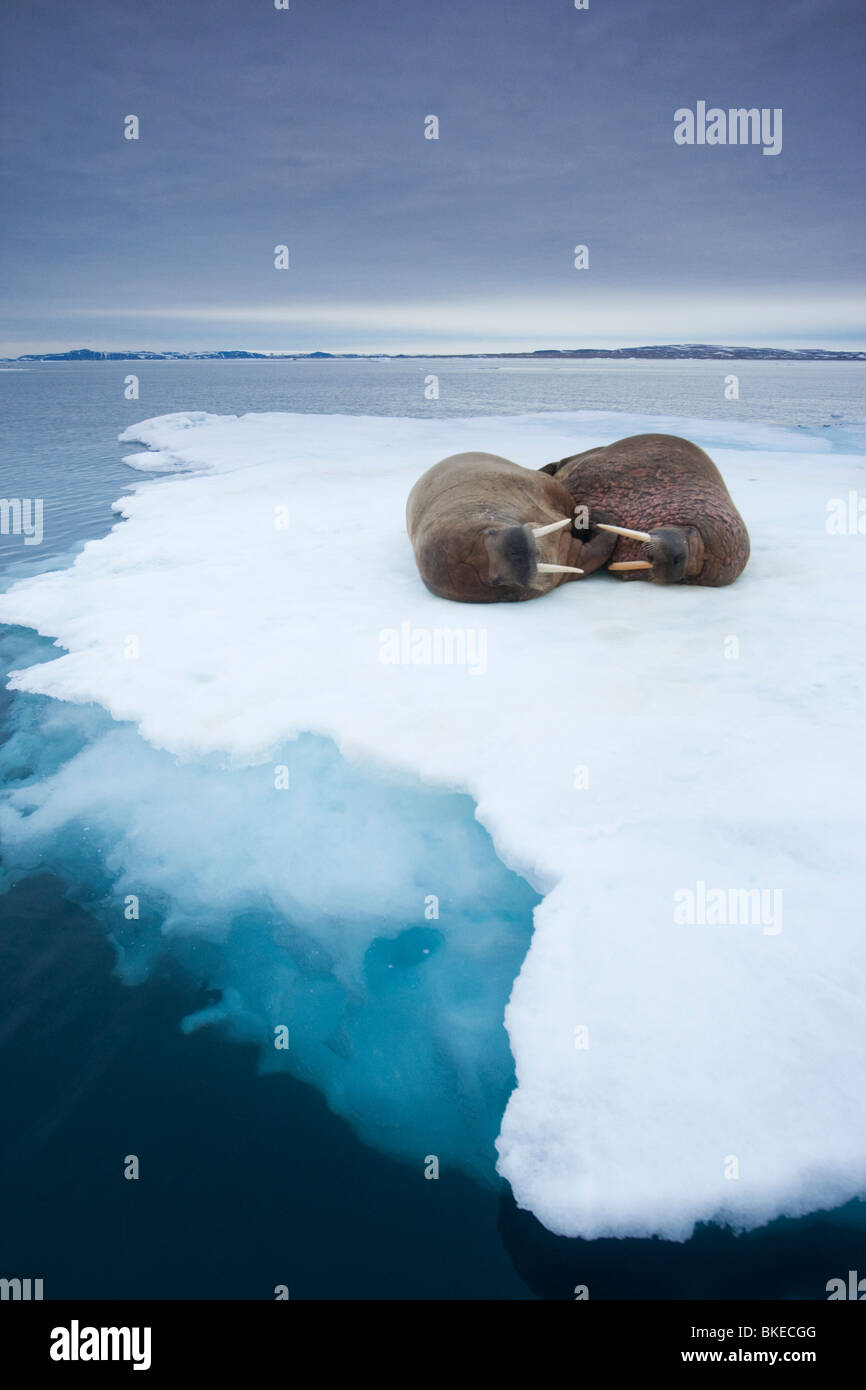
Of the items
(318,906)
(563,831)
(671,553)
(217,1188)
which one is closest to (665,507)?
(671,553)

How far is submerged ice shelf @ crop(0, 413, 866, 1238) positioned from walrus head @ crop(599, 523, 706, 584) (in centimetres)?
25

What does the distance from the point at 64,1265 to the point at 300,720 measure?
242cm

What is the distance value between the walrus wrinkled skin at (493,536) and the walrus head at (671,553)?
1.48 feet

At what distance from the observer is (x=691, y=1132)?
1984mm

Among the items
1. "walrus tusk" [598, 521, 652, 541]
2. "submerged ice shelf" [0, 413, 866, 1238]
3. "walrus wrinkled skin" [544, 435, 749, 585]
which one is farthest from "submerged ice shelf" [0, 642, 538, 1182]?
"walrus wrinkled skin" [544, 435, 749, 585]

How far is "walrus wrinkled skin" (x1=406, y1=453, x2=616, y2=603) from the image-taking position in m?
5.41

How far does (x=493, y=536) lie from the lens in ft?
17.7

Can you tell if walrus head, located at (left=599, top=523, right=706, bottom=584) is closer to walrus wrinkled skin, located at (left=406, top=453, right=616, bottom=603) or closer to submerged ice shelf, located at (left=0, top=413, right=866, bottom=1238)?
submerged ice shelf, located at (left=0, top=413, right=866, bottom=1238)

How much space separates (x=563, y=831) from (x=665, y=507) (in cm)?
396

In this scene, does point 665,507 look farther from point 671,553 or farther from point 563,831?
point 563,831

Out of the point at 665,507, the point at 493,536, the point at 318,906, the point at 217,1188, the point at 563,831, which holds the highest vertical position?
the point at 665,507

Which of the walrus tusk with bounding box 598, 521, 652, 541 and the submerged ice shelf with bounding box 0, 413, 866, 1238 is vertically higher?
the walrus tusk with bounding box 598, 521, 652, 541
